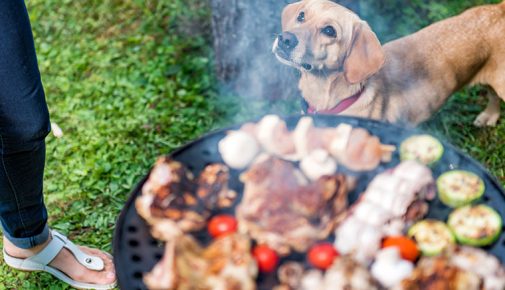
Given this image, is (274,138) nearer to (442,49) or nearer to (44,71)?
(442,49)

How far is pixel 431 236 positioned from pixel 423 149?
408mm

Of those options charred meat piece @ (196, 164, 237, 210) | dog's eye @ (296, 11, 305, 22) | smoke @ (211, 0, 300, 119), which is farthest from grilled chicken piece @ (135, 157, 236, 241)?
smoke @ (211, 0, 300, 119)

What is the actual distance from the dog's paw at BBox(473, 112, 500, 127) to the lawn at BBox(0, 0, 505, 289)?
0.18ft

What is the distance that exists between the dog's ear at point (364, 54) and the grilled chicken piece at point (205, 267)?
1945 mm

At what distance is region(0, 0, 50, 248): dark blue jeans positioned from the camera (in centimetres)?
267

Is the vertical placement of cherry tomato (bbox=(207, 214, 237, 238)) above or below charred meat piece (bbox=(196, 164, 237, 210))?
below

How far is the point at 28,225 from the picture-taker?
10.9 feet

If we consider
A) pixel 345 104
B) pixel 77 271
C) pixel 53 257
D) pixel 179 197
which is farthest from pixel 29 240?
pixel 345 104

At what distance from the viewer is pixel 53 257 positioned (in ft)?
11.9

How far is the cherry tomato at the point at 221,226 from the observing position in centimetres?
205

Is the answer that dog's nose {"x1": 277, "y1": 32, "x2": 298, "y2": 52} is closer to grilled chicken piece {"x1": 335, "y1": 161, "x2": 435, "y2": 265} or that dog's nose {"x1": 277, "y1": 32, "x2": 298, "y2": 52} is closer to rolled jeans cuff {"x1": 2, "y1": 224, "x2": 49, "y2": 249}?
grilled chicken piece {"x1": 335, "y1": 161, "x2": 435, "y2": 265}

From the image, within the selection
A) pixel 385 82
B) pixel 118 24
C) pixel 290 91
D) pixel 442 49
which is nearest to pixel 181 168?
pixel 385 82

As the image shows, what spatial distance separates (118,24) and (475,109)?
→ 3602 mm

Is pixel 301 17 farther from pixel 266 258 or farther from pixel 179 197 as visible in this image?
pixel 266 258
